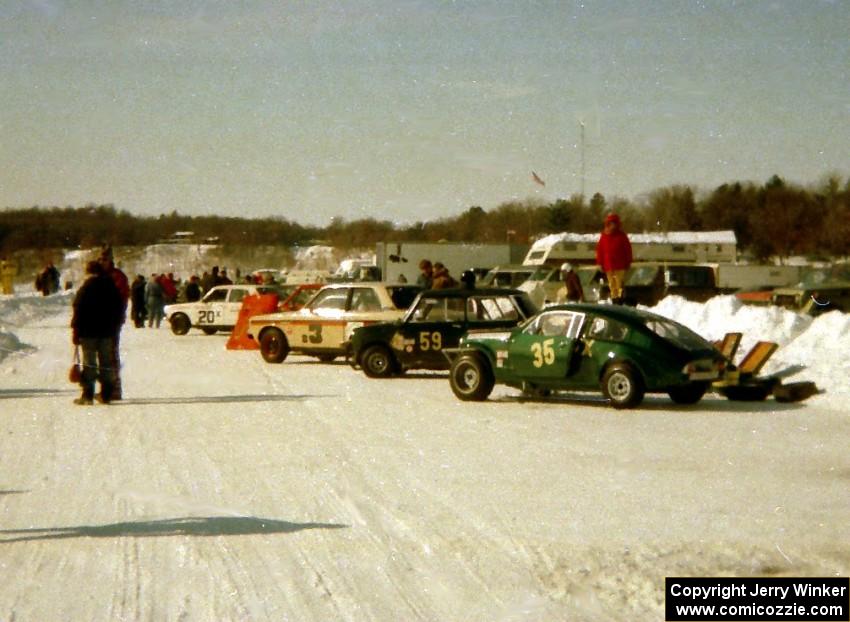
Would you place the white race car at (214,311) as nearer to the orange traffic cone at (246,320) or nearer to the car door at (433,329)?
the orange traffic cone at (246,320)

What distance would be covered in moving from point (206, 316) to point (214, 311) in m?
0.30

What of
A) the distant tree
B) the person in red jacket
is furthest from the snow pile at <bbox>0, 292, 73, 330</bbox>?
the distant tree

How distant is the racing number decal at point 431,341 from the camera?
20.5 metres

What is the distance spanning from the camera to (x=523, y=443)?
41.9ft

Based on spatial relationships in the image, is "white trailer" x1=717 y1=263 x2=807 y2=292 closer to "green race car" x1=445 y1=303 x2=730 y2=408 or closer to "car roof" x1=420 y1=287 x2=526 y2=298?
"car roof" x1=420 y1=287 x2=526 y2=298

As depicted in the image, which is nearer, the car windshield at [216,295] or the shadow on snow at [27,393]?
the shadow on snow at [27,393]

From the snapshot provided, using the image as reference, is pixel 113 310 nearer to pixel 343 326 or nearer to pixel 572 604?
pixel 343 326

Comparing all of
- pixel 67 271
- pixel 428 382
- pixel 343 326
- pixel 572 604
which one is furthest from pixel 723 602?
pixel 67 271

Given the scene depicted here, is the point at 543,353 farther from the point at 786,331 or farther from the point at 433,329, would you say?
the point at 786,331

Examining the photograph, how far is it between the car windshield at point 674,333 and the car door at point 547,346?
0.93 m

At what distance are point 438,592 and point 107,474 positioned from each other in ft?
16.0

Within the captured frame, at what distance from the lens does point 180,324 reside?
3634 cm

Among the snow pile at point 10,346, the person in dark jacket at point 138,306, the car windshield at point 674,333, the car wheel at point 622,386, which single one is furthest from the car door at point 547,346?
the person in dark jacket at point 138,306

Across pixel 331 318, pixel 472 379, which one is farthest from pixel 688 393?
pixel 331 318
